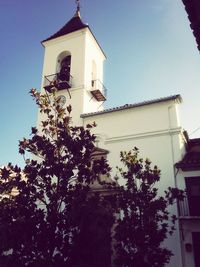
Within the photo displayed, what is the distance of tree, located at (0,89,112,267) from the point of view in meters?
5.17

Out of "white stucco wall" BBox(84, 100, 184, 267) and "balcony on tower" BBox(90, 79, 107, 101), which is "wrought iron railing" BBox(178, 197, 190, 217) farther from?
"balcony on tower" BBox(90, 79, 107, 101)

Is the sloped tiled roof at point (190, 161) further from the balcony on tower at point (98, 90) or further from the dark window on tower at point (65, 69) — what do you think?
the dark window on tower at point (65, 69)

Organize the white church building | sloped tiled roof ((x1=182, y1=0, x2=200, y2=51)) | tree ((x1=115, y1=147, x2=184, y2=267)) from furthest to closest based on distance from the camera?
the white church building, tree ((x1=115, y1=147, x2=184, y2=267)), sloped tiled roof ((x1=182, y1=0, x2=200, y2=51))

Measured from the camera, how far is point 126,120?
14.3 m

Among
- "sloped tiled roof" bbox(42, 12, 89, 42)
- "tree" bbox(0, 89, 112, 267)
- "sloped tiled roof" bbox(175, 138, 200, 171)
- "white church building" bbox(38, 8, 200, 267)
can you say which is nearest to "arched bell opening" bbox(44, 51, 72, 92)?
"white church building" bbox(38, 8, 200, 267)

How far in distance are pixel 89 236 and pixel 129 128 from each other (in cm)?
906

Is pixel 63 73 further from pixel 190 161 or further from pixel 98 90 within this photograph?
pixel 190 161

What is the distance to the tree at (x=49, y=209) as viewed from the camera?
5172mm

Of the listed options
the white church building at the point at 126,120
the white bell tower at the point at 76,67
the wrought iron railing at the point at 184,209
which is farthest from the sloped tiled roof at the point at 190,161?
the white bell tower at the point at 76,67

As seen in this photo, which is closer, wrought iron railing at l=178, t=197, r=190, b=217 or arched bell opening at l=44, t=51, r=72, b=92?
wrought iron railing at l=178, t=197, r=190, b=217

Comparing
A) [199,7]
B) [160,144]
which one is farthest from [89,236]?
[160,144]

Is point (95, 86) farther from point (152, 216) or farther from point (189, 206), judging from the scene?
point (152, 216)

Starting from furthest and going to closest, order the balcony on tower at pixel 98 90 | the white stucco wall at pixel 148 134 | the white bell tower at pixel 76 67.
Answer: the balcony on tower at pixel 98 90 → the white bell tower at pixel 76 67 → the white stucco wall at pixel 148 134

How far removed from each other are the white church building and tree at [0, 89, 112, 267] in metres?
2.35
